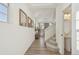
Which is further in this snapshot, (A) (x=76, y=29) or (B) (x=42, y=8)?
(B) (x=42, y=8)

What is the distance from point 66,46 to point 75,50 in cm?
394

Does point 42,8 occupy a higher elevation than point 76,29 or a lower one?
higher

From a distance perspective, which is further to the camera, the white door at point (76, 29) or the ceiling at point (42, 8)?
the ceiling at point (42, 8)

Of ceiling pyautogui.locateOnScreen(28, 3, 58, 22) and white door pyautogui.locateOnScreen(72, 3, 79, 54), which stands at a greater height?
ceiling pyautogui.locateOnScreen(28, 3, 58, 22)

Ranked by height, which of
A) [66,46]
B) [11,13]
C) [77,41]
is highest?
[11,13]

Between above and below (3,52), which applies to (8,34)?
above

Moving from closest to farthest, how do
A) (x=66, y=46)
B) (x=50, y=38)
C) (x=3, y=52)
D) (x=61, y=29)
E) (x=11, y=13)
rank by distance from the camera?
(x=3, y=52), (x=11, y=13), (x=61, y=29), (x=66, y=46), (x=50, y=38)

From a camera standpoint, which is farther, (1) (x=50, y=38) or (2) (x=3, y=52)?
(1) (x=50, y=38)

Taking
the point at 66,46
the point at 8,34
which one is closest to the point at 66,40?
the point at 66,46

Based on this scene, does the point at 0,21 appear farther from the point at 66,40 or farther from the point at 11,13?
the point at 66,40

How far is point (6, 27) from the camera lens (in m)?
2.99

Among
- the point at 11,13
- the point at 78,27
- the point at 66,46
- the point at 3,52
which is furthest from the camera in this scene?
the point at 66,46

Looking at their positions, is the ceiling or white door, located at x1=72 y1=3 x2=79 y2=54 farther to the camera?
the ceiling

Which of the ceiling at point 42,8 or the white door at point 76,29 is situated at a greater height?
the ceiling at point 42,8
